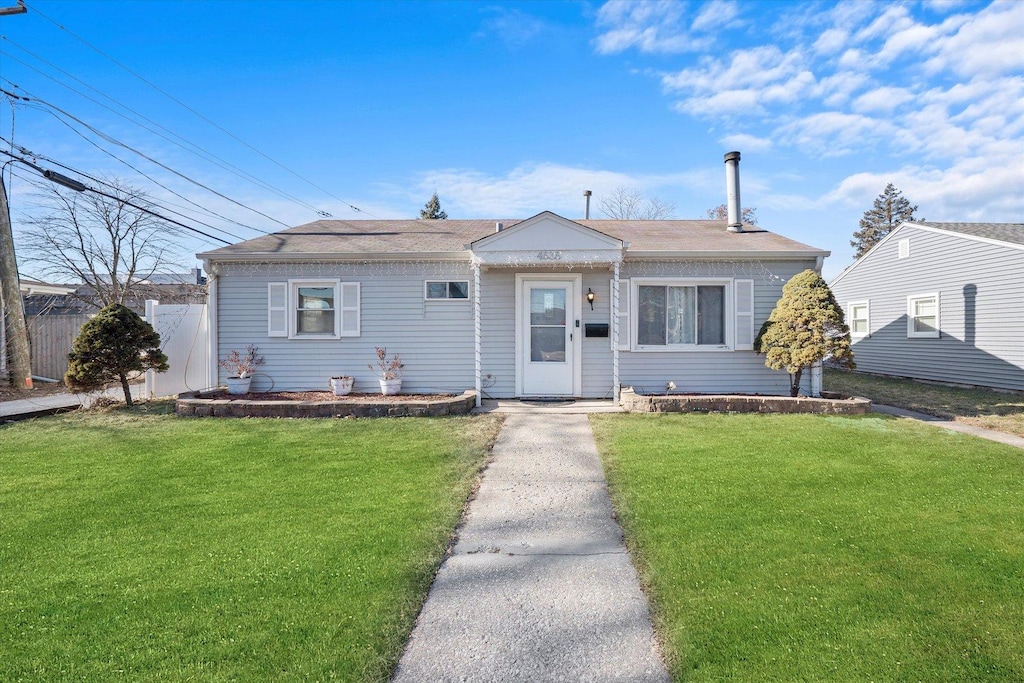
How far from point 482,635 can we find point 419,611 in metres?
0.36

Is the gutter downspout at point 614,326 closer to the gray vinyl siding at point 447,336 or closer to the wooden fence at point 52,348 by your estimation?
the gray vinyl siding at point 447,336

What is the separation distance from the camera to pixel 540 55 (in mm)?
11531


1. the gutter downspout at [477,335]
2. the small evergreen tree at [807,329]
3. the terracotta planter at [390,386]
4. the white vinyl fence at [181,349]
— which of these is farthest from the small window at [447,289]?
the small evergreen tree at [807,329]

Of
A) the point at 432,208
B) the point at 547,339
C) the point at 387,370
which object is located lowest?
the point at 387,370

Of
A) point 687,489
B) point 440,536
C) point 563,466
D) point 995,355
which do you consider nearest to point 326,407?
point 563,466

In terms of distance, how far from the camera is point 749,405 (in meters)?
7.70

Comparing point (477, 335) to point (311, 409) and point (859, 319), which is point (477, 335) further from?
point (859, 319)

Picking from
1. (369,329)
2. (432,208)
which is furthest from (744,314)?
(432,208)

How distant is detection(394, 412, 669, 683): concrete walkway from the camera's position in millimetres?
2062

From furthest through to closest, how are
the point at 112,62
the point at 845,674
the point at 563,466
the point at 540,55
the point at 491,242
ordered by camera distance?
the point at 540,55
the point at 112,62
the point at 491,242
the point at 563,466
the point at 845,674

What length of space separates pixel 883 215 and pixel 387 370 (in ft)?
145

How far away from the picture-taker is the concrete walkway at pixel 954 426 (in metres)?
6.20

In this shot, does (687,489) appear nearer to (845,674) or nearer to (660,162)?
(845,674)

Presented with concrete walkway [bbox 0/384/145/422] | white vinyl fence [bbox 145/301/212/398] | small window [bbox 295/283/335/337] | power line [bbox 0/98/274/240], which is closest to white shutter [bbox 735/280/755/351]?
small window [bbox 295/283/335/337]
